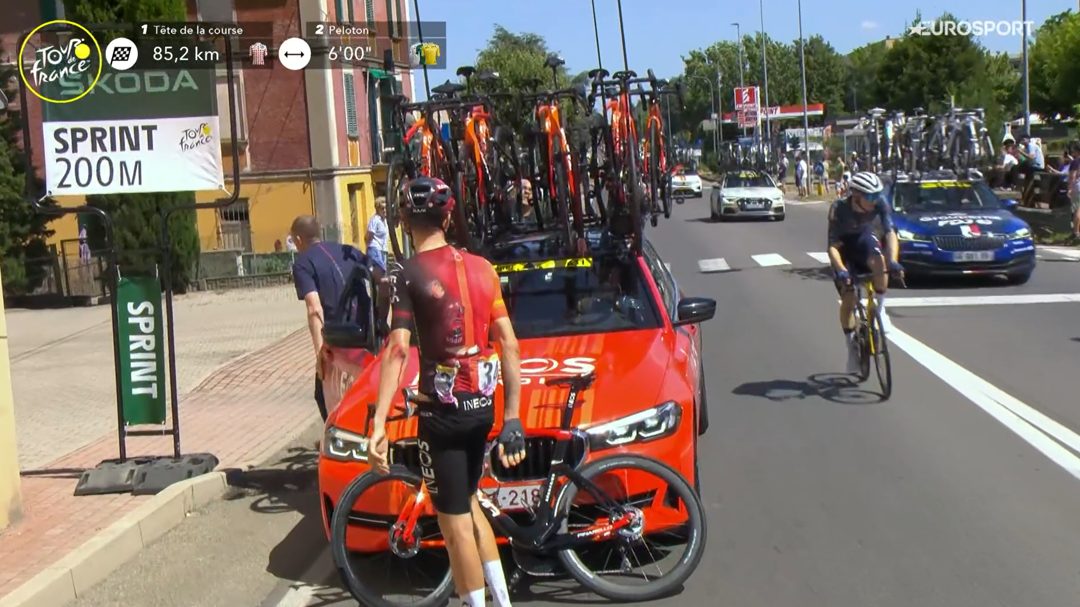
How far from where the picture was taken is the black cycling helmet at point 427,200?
15.7 feet

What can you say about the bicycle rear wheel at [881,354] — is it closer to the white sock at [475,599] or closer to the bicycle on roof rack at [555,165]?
the bicycle on roof rack at [555,165]

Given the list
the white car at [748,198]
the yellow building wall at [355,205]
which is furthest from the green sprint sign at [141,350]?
the white car at [748,198]

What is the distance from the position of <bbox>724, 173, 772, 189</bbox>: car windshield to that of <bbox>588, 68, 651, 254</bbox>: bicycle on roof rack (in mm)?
28006

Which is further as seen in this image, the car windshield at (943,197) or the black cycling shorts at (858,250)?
the car windshield at (943,197)

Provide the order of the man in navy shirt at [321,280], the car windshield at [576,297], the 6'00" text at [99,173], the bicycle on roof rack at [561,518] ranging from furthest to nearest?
the 6'00" text at [99,173] < the man in navy shirt at [321,280] < the car windshield at [576,297] < the bicycle on roof rack at [561,518]

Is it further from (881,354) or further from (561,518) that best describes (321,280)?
(881,354)

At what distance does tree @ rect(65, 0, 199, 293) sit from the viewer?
22406 mm

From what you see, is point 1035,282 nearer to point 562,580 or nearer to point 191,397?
point 191,397

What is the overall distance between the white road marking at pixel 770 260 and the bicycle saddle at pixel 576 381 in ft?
54.8

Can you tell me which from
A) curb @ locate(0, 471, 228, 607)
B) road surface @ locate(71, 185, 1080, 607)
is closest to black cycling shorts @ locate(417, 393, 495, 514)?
road surface @ locate(71, 185, 1080, 607)

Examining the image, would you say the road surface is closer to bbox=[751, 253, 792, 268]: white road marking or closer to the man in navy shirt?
the man in navy shirt

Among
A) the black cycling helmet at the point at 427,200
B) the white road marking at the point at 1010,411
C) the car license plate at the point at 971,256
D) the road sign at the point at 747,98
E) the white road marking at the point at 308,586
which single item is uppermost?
the road sign at the point at 747,98

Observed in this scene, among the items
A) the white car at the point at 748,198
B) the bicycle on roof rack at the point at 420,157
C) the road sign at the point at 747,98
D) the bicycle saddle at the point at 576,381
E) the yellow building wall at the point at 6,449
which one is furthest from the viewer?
the road sign at the point at 747,98

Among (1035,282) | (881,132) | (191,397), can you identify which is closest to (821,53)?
(881,132)
